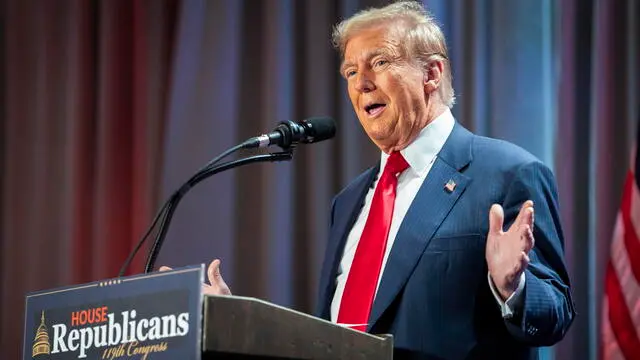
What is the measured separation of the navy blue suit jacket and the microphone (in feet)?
0.88

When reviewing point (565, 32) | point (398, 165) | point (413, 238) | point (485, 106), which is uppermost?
point (565, 32)

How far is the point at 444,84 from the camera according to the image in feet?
8.20

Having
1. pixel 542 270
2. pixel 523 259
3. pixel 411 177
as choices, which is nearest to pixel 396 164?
pixel 411 177

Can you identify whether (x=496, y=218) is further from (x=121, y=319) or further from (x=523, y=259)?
(x=121, y=319)

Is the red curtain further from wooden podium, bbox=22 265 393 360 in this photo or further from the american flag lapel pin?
wooden podium, bbox=22 265 393 360

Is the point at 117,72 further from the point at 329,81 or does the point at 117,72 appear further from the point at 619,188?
the point at 619,188

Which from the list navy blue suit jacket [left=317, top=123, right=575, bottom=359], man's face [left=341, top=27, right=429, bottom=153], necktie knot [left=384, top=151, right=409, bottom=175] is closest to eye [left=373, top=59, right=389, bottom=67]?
man's face [left=341, top=27, right=429, bottom=153]

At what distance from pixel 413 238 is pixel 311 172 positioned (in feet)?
4.86

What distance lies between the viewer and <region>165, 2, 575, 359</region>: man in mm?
1887

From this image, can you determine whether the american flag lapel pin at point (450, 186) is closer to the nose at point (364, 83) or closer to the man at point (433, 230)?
the man at point (433, 230)

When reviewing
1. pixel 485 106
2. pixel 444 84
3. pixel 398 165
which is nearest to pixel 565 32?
pixel 485 106

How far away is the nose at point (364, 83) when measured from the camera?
242 centimetres

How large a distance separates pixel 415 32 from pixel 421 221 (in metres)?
0.59

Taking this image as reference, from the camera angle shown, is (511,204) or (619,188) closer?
(511,204)
